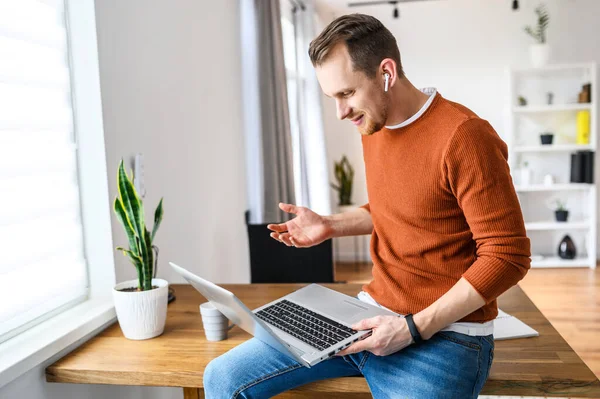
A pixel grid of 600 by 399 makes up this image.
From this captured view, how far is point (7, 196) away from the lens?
5.05 feet

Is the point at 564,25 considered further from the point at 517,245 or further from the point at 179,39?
the point at 517,245

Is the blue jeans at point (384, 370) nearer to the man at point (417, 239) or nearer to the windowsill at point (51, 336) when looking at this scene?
the man at point (417, 239)

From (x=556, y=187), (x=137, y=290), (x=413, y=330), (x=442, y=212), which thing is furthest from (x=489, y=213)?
(x=556, y=187)

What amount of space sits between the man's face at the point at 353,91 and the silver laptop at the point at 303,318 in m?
0.47

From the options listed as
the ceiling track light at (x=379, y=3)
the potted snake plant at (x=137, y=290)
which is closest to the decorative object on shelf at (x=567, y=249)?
the ceiling track light at (x=379, y=3)

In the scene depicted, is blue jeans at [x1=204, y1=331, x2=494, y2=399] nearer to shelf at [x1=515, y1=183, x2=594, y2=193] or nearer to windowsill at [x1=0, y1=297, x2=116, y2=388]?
windowsill at [x1=0, y1=297, x2=116, y2=388]

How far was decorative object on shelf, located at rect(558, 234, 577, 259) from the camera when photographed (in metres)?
5.39

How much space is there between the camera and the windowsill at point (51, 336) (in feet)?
4.44

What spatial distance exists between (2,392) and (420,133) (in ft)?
3.87

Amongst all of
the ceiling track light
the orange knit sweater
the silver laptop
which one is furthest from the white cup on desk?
the ceiling track light

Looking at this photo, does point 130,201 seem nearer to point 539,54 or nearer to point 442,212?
point 442,212

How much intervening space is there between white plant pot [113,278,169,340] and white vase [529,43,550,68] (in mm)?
4766

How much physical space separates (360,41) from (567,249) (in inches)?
189

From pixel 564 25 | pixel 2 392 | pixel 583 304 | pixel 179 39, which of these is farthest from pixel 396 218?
pixel 564 25
